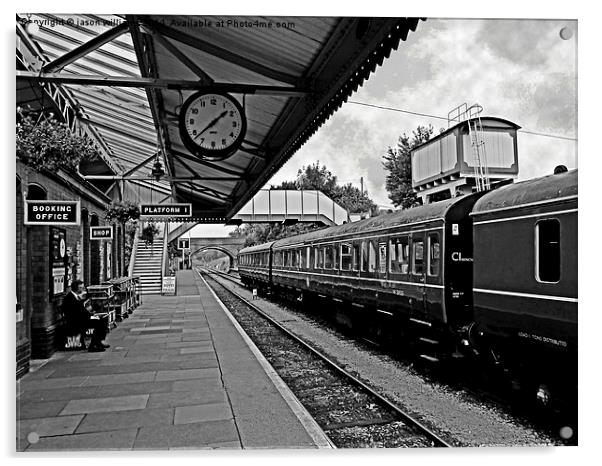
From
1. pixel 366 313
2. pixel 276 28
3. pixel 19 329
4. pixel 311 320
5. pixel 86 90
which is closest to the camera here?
pixel 276 28

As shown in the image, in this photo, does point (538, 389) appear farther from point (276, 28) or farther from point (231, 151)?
point (276, 28)

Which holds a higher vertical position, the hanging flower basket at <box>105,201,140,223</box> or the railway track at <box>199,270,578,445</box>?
the hanging flower basket at <box>105,201,140,223</box>

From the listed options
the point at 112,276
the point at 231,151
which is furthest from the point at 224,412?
the point at 112,276

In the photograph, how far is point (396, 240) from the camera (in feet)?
31.6

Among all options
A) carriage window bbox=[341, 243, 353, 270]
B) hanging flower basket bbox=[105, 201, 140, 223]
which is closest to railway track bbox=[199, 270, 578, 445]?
carriage window bbox=[341, 243, 353, 270]

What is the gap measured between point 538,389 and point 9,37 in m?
6.39

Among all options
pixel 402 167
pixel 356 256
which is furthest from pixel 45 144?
pixel 356 256

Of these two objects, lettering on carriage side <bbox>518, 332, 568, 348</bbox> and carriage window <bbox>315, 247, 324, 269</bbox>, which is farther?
carriage window <bbox>315, 247, 324, 269</bbox>

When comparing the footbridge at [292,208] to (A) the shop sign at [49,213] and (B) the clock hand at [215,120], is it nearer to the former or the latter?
(B) the clock hand at [215,120]

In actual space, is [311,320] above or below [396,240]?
below

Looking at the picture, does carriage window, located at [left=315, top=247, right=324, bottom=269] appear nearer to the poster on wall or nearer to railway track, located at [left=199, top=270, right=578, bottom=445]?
railway track, located at [left=199, top=270, right=578, bottom=445]

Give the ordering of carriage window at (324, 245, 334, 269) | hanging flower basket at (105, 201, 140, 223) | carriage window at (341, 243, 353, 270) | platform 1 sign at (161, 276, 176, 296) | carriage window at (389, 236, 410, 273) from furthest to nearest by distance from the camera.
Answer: platform 1 sign at (161, 276, 176, 296) < carriage window at (324, 245, 334, 269) < hanging flower basket at (105, 201, 140, 223) < carriage window at (341, 243, 353, 270) < carriage window at (389, 236, 410, 273)

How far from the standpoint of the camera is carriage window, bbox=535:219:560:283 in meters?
5.48

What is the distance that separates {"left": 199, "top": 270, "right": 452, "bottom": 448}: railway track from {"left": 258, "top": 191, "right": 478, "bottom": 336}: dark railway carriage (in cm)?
139
